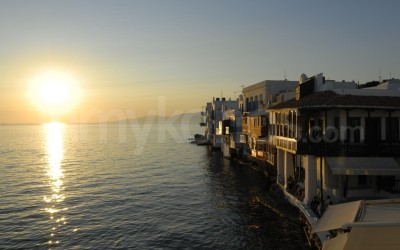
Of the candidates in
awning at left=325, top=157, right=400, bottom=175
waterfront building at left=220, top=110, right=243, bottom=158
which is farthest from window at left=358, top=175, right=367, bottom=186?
waterfront building at left=220, top=110, right=243, bottom=158

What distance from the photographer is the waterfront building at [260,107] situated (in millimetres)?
48062

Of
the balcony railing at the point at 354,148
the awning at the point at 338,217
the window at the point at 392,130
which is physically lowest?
the awning at the point at 338,217

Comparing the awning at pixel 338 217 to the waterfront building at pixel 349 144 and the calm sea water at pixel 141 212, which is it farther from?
the waterfront building at pixel 349 144

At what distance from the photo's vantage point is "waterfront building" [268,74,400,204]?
88.9 feet

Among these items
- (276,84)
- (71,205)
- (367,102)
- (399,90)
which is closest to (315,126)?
(367,102)

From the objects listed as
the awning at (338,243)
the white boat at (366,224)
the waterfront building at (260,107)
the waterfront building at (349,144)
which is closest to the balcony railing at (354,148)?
the waterfront building at (349,144)

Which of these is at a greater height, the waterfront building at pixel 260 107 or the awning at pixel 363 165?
the waterfront building at pixel 260 107

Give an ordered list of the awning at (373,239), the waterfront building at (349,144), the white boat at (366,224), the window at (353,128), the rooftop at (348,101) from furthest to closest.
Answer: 1. the window at (353,128)
2. the waterfront building at (349,144)
3. the rooftop at (348,101)
4. the white boat at (366,224)
5. the awning at (373,239)

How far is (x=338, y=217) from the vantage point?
15898mm

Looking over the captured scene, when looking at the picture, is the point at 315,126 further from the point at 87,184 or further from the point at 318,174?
the point at 87,184

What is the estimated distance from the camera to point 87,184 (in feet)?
170

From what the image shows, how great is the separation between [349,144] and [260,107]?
3423 cm

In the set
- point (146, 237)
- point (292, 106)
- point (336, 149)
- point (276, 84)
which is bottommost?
point (146, 237)

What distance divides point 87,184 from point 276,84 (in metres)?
30.8
